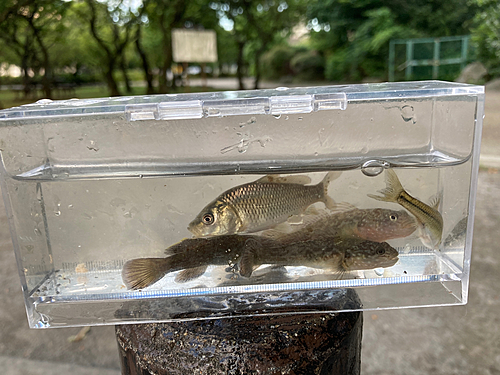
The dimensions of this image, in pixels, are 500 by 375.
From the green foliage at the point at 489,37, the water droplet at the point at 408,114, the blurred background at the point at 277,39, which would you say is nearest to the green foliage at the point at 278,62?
the blurred background at the point at 277,39

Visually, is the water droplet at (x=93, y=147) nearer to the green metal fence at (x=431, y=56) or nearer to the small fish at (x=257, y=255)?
the small fish at (x=257, y=255)

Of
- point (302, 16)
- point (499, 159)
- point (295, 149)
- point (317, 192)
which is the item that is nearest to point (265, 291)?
point (317, 192)

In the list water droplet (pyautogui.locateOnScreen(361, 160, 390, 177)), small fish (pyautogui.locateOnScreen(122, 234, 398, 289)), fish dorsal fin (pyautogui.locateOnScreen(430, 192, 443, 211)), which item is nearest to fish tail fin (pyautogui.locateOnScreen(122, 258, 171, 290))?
small fish (pyautogui.locateOnScreen(122, 234, 398, 289))

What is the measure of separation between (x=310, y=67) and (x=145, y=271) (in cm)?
2230

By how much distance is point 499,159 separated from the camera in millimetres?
6660

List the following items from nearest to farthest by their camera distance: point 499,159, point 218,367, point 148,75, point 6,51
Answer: point 218,367 → point 499,159 → point 148,75 → point 6,51

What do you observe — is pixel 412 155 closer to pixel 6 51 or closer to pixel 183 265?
pixel 183 265

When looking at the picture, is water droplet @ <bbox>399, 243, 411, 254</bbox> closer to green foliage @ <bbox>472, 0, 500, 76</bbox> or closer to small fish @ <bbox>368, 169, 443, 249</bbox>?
small fish @ <bbox>368, 169, 443, 249</bbox>

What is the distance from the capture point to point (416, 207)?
3.86 feet

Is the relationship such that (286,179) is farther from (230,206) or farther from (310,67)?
(310,67)

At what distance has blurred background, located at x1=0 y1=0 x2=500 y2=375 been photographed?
9.76 feet

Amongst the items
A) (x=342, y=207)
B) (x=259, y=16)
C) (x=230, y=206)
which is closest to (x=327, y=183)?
(x=342, y=207)

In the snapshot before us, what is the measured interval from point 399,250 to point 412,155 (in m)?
0.31

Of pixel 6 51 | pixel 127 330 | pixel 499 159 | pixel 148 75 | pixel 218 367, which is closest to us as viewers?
pixel 218 367
